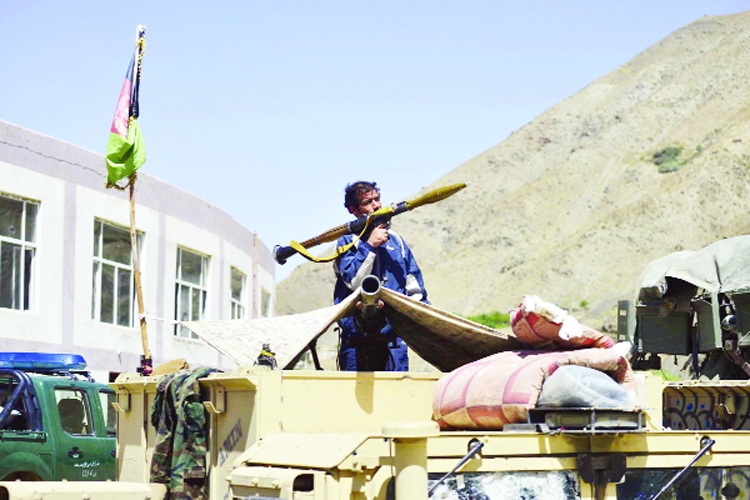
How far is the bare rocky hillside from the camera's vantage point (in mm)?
59094

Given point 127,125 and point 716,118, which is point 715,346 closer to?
point 127,125

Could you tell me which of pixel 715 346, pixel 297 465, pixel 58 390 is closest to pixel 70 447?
pixel 58 390

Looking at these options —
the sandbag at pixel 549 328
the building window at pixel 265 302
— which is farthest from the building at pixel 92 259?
the sandbag at pixel 549 328

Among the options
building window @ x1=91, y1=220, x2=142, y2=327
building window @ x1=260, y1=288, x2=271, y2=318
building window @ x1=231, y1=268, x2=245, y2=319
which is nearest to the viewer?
building window @ x1=91, y1=220, x2=142, y2=327

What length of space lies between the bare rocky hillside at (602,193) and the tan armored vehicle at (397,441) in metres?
41.6

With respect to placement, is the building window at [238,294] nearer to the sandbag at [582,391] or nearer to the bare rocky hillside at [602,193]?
the bare rocky hillside at [602,193]

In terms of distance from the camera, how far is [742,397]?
28.1ft

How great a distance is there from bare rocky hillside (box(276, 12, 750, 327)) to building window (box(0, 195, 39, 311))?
30.3 meters

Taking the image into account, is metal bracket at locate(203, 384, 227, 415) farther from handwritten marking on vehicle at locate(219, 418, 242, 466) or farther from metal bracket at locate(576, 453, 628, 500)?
metal bracket at locate(576, 453, 628, 500)

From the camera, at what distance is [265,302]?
1377 inches

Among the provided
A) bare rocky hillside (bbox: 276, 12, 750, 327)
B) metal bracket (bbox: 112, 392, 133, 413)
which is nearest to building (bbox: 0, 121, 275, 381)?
metal bracket (bbox: 112, 392, 133, 413)

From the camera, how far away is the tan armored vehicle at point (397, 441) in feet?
15.6

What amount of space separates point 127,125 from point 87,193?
9.06m

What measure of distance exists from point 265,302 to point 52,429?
2392cm
